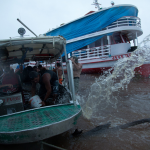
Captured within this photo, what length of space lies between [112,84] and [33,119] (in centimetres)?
725

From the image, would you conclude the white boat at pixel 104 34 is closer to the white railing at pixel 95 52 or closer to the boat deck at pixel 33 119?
the white railing at pixel 95 52

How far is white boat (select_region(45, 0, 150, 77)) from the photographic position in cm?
1107

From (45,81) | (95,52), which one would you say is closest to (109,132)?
(45,81)

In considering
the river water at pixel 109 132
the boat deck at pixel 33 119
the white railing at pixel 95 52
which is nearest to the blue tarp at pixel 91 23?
the white railing at pixel 95 52

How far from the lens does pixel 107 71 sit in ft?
Answer: 38.5

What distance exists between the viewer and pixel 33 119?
2.38 meters

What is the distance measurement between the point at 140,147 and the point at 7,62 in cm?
479

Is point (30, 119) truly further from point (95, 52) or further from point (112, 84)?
point (95, 52)

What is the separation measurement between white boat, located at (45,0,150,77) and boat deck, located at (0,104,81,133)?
343 inches

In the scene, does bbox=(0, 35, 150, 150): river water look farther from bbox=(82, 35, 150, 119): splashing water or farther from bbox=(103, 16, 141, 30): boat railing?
bbox=(103, 16, 141, 30): boat railing

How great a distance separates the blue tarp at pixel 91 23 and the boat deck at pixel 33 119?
10645 mm

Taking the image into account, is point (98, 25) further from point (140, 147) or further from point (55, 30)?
point (140, 147)

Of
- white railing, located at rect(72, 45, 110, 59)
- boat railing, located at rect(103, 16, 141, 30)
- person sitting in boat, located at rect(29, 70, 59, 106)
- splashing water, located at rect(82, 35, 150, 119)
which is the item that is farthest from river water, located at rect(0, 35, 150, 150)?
boat railing, located at rect(103, 16, 141, 30)

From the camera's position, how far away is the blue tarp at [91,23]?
11.3m
